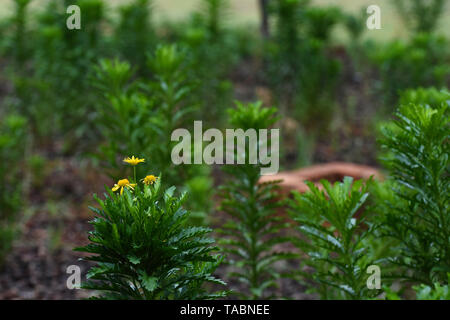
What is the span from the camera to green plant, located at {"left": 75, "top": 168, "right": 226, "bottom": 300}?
6.91 ft

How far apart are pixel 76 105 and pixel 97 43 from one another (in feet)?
2.69

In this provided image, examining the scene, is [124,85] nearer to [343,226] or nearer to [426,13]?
[343,226]

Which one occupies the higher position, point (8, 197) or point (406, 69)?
point (406, 69)

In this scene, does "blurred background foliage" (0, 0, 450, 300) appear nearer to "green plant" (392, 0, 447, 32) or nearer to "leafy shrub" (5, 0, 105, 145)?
"leafy shrub" (5, 0, 105, 145)

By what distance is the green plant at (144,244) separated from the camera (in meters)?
2.11

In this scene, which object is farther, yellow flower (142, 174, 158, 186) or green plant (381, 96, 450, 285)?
green plant (381, 96, 450, 285)

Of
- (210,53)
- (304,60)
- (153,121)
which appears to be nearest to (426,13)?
(304,60)

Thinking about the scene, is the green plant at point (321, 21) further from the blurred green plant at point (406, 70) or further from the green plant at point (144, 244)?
the green plant at point (144, 244)

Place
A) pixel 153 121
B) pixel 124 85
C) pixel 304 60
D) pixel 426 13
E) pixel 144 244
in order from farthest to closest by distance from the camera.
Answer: pixel 426 13
pixel 304 60
pixel 124 85
pixel 153 121
pixel 144 244

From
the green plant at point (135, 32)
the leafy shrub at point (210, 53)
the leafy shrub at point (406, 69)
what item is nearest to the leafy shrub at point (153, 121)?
the leafy shrub at point (210, 53)

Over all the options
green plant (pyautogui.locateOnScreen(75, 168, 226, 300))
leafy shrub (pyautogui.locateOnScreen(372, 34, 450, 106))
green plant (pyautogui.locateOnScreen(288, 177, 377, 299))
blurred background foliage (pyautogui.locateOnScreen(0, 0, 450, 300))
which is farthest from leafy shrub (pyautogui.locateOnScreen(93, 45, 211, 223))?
leafy shrub (pyautogui.locateOnScreen(372, 34, 450, 106))

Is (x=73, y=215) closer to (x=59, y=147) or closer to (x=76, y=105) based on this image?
(x=76, y=105)

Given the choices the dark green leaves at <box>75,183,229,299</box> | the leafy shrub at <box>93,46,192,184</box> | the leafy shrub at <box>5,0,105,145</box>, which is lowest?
Result: the dark green leaves at <box>75,183,229,299</box>

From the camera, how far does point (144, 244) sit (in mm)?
2129
